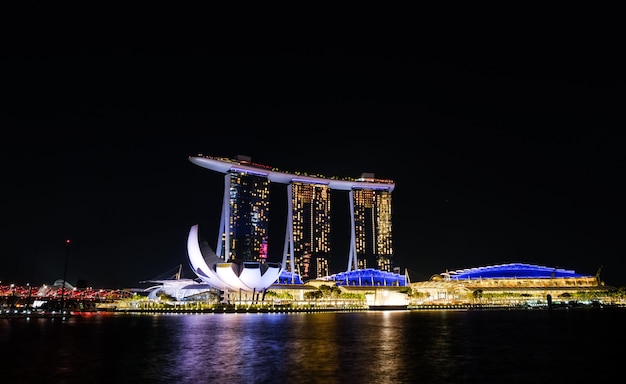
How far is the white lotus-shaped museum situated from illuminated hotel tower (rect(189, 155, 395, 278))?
3213 cm

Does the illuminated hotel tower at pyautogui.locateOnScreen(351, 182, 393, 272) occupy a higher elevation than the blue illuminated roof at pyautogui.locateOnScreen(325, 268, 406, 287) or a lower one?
higher

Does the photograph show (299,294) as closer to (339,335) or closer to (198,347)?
(339,335)

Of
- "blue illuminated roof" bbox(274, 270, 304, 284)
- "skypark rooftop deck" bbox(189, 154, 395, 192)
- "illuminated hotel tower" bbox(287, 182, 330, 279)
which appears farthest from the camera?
"illuminated hotel tower" bbox(287, 182, 330, 279)

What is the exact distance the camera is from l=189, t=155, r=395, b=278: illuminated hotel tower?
118 metres

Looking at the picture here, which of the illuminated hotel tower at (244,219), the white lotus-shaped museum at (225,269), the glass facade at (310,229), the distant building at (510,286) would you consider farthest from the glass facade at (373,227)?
the white lotus-shaped museum at (225,269)

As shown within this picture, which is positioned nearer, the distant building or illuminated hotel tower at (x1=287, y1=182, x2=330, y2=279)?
the distant building

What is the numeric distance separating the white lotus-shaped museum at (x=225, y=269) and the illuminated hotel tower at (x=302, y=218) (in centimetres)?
3213

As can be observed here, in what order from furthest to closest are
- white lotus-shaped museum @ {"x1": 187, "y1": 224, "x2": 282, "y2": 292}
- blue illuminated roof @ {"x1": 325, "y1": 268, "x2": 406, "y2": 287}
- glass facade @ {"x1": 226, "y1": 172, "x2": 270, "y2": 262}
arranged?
blue illuminated roof @ {"x1": 325, "y1": 268, "x2": 406, "y2": 287} < glass facade @ {"x1": 226, "y1": 172, "x2": 270, "y2": 262} < white lotus-shaped museum @ {"x1": 187, "y1": 224, "x2": 282, "y2": 292}

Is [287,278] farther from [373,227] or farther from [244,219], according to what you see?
[373,227]

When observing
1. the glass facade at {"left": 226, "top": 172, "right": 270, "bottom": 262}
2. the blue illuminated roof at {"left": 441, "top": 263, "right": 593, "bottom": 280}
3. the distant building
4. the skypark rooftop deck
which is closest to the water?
the skypark rooftop deck

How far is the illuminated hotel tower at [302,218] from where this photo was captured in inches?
4628

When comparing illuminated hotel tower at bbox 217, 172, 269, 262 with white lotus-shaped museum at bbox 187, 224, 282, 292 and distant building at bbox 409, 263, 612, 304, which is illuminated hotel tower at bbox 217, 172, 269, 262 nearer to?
white lotus-shaped museum at bbox 187, 224, 282, 292

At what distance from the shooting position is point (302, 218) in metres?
134

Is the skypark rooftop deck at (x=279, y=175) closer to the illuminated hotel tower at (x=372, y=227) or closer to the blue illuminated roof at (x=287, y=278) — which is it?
the illuminated hotel tower at (x=372, y=227)
